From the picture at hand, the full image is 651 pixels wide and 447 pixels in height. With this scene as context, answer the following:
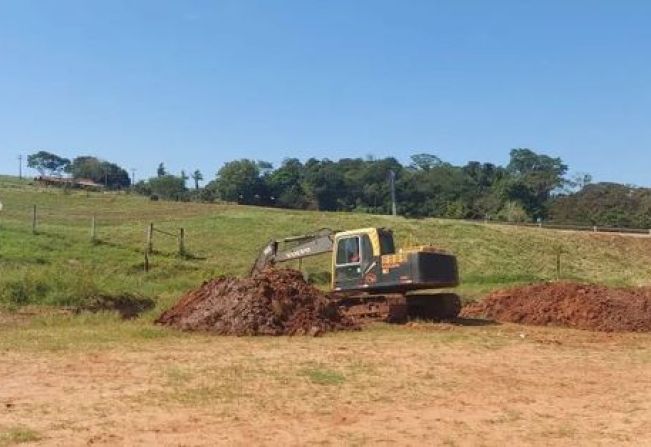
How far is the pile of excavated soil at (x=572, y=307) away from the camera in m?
21.8

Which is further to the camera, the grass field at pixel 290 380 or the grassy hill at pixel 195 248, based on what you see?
the grassy hill at pixel 195 248

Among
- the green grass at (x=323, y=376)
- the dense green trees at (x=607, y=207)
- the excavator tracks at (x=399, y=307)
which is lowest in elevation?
the green grass at (x=323, y=376)

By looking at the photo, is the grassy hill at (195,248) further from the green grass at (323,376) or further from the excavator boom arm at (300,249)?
the green grass at (323,376)

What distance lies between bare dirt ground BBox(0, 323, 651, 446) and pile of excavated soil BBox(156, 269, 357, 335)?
34.8 inches

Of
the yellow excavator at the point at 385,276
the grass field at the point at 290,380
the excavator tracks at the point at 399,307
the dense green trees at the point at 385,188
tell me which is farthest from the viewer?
the dense green trees at the point at 385,188

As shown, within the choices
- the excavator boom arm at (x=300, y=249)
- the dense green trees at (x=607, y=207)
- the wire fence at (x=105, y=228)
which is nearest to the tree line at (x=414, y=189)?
the dense green trees at (x=607, y=207)

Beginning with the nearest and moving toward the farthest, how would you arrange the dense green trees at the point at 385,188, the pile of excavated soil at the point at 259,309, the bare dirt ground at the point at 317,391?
1. the bare dirt ground at the point at 317,391
2. the pile of excavated soil at the point at 259,309
3. the dense green trees at the point at 385,188

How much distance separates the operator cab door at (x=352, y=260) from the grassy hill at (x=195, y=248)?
17.8 feet

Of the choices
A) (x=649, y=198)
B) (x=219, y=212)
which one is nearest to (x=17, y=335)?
(x=219, y=212)

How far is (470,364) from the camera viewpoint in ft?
47.6

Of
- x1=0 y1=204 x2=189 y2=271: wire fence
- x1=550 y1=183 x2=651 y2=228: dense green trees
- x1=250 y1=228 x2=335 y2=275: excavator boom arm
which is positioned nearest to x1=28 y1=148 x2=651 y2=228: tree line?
x1=550 y1=183 x2=651 y2=228: dense green trees

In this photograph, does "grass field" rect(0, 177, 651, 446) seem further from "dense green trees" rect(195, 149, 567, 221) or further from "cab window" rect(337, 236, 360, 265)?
"dense green trees" rect(195, 149, 567, 221)

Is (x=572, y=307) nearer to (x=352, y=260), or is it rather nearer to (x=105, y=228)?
(x=352, y=260)

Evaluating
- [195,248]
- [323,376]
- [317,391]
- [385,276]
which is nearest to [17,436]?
[317,391]
